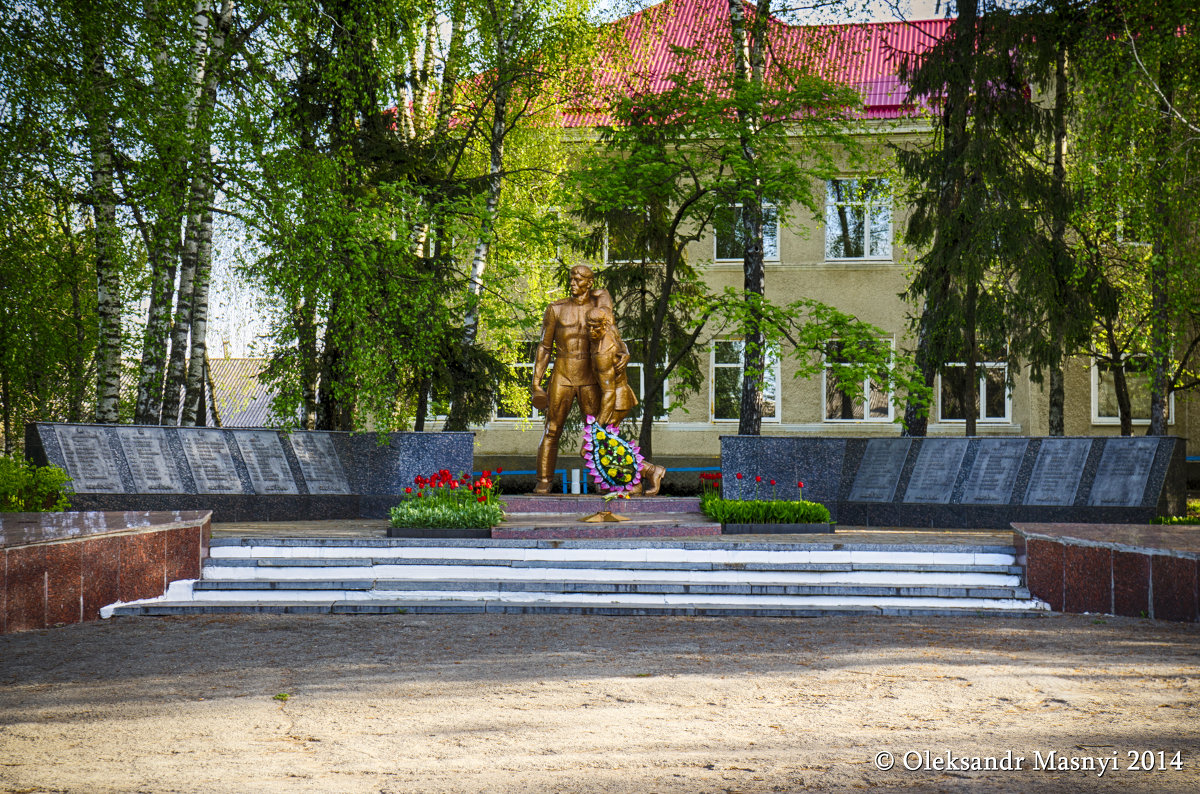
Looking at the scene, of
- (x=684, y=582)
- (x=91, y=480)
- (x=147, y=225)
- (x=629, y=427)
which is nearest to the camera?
(x=684, y=582)

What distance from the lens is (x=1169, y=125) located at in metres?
14.1

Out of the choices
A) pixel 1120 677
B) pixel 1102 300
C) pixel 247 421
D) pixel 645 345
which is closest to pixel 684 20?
pixel 645 345

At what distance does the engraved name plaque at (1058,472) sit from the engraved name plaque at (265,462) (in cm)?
912

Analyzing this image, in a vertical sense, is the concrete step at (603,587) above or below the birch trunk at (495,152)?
below

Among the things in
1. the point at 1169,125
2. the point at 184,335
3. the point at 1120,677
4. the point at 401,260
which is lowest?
the point at 1120,677

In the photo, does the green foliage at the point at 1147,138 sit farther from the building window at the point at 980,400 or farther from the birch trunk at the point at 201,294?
the birch trunk at the point at 201,294

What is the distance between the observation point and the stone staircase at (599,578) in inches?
313

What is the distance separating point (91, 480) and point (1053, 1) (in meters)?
15.3

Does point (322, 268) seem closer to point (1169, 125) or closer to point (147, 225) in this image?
point (147, 225)

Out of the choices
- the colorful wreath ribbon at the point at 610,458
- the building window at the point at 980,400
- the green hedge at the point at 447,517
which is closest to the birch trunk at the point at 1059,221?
the building window at the point at 980,400

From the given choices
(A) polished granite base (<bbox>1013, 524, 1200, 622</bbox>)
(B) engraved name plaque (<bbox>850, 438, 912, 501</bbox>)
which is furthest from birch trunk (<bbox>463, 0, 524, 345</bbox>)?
(A) polished granite base (<bbox>1013, 524, 1200, 622</bbox>)

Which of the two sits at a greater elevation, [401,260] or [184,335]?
[401,260]

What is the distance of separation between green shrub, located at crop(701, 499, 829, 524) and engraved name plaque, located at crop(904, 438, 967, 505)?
7.57ft

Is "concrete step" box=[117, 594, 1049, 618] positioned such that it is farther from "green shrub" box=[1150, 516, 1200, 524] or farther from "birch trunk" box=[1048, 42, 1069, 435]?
"birch trunk" box=[1048, 42, 1069, 435]
